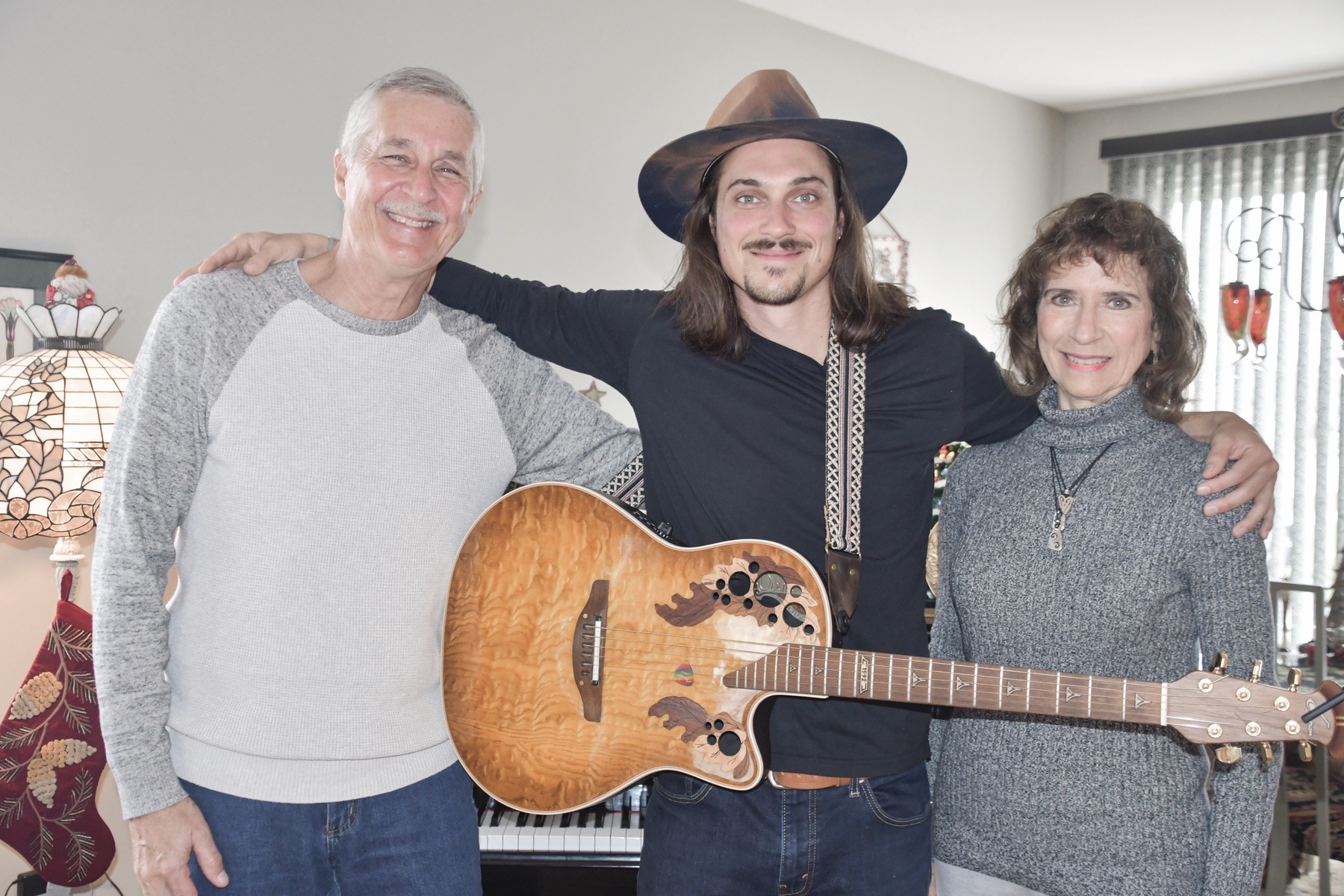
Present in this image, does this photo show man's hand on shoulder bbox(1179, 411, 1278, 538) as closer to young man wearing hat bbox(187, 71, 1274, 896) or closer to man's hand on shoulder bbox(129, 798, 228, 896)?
young man wearing hat bbox(187, 71, 1274, 896)

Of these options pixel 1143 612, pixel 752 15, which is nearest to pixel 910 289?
pixel 752 15

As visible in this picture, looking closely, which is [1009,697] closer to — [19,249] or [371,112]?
[371,112]

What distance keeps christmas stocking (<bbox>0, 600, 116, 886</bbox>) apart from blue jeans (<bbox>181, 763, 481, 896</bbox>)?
92 centimetres

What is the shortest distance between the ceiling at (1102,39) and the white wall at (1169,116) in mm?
79

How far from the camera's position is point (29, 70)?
2.44m

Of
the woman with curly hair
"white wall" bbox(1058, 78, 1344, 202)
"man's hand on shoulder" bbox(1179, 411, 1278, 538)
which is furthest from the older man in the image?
"white wall" bbox(1058, 78, 1344, 202)

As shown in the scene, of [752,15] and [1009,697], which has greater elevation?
[752,15]

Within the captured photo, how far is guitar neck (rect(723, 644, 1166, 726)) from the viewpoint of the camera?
4.20 ft

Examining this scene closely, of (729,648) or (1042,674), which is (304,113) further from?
(1042,674)

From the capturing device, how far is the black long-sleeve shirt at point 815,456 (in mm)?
1523

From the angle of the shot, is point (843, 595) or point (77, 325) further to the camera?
point (77, 325)

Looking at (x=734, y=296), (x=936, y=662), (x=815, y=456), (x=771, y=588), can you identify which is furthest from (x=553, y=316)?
(x=936, y=662)

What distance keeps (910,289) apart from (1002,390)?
3409 millimetres

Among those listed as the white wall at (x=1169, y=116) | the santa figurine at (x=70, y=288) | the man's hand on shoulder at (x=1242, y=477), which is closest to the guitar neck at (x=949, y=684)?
the man's hand on shoulder at (x=1242, y=477)
